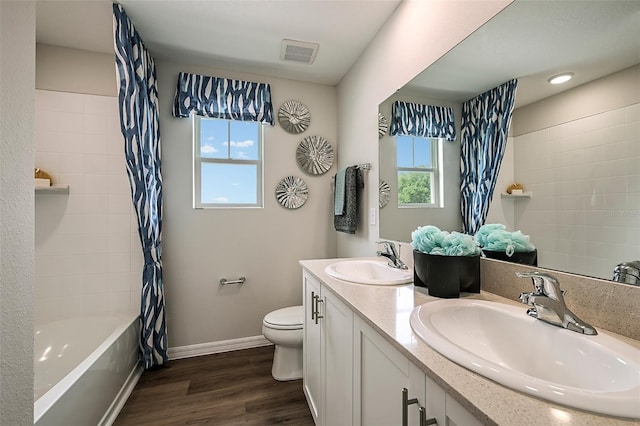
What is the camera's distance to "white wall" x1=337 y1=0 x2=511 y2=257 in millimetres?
1249

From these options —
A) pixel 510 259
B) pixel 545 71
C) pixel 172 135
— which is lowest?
pixel 510 259

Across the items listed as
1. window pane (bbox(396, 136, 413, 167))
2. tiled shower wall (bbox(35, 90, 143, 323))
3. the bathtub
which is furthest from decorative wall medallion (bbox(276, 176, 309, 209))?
the bathtub

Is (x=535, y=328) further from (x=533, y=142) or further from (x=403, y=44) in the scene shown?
(x=403, y=44)

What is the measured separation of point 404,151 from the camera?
65.1 inches

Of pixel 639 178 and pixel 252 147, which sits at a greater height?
pixel 252 147

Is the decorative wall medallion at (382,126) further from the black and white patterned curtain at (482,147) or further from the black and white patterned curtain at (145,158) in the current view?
the black and white patterned curtain at (145,158)

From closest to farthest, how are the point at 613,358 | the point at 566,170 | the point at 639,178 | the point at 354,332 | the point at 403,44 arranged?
1. the point at 613,358
2. the point at 639,178
3. the point at 566,170
4. the point at 354,332
5. the point at 403,44

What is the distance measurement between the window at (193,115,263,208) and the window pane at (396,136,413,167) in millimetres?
1336

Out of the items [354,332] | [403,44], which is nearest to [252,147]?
[403,44]

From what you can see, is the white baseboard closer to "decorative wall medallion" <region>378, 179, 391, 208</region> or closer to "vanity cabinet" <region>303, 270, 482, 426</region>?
"vanity cabinet" <region>303, 270, 482, 426</region>

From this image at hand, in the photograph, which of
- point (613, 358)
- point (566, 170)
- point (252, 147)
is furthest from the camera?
point (252, 147)

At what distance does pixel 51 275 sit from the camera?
2.06 m

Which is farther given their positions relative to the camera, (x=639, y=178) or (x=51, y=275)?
(x=51, y=275)

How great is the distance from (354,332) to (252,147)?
2.00 meters
